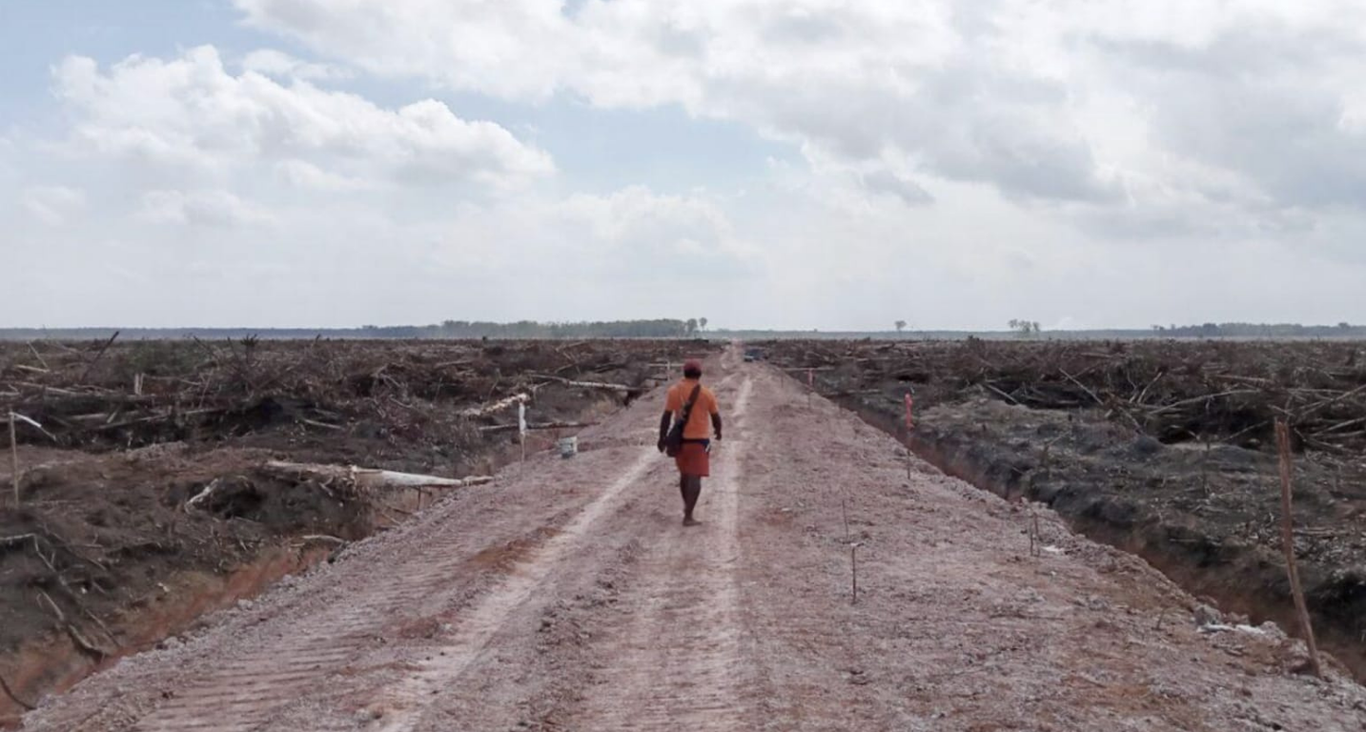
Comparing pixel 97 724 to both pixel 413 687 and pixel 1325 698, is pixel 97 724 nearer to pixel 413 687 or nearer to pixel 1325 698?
pixel 413 687

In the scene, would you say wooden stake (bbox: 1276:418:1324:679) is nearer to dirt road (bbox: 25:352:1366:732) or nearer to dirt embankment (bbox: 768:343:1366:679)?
dirt road (bbox: 25:352:1366:732)

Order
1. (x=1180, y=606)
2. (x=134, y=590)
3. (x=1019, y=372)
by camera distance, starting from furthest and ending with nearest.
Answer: (x=1019, y=372)
(x=134, y=590)
(x=1180, y=606)

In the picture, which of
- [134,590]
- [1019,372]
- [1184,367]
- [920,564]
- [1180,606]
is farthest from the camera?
[1019,372]

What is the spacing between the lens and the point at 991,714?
632 cm

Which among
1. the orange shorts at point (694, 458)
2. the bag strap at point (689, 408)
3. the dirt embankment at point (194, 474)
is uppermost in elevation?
the bag strap at point (689, 408)

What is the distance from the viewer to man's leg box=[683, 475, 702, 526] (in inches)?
489

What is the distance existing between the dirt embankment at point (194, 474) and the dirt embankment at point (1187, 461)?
9325 millimetres

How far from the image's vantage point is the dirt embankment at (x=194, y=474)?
11016 millimetres

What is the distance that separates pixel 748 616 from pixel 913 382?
3332cm

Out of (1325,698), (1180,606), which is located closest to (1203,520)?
(1180,606)

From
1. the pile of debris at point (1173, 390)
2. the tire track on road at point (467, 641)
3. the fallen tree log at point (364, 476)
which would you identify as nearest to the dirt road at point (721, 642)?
the tire track on road at point (467, 641)

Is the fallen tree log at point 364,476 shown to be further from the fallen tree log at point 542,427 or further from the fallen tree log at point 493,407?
the fallen tree log at point 493,407

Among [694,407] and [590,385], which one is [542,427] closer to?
[590,385]

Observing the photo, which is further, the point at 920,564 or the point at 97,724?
the point at 920,564
